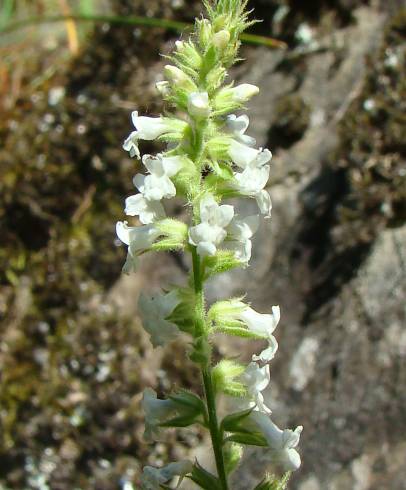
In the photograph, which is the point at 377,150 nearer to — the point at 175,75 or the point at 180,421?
the point at 175,75

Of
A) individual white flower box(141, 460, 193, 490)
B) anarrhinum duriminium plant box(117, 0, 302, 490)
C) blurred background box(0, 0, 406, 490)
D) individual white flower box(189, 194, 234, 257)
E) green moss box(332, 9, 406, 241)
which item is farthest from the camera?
green moss box(332, 9, 406, 241)

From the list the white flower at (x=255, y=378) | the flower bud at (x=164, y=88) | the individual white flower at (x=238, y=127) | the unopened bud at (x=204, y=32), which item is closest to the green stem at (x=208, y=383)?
the white flower at (x=255, y=378)

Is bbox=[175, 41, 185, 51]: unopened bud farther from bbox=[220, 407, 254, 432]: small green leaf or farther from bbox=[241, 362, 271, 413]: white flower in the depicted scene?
bbox=[220, 407, 254, 432]: small green leaf

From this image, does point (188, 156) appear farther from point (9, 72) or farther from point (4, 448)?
point (9, 72)

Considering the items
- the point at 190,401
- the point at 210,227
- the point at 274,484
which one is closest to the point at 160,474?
the point at 190,401

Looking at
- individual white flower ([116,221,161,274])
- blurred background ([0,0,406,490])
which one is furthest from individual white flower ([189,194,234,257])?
blurred background ([0,0,406,490])

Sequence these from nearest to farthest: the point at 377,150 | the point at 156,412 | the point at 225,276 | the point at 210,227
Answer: the point at 210,227
the point at 156,412
the point at 377,150
the point at 225,276
